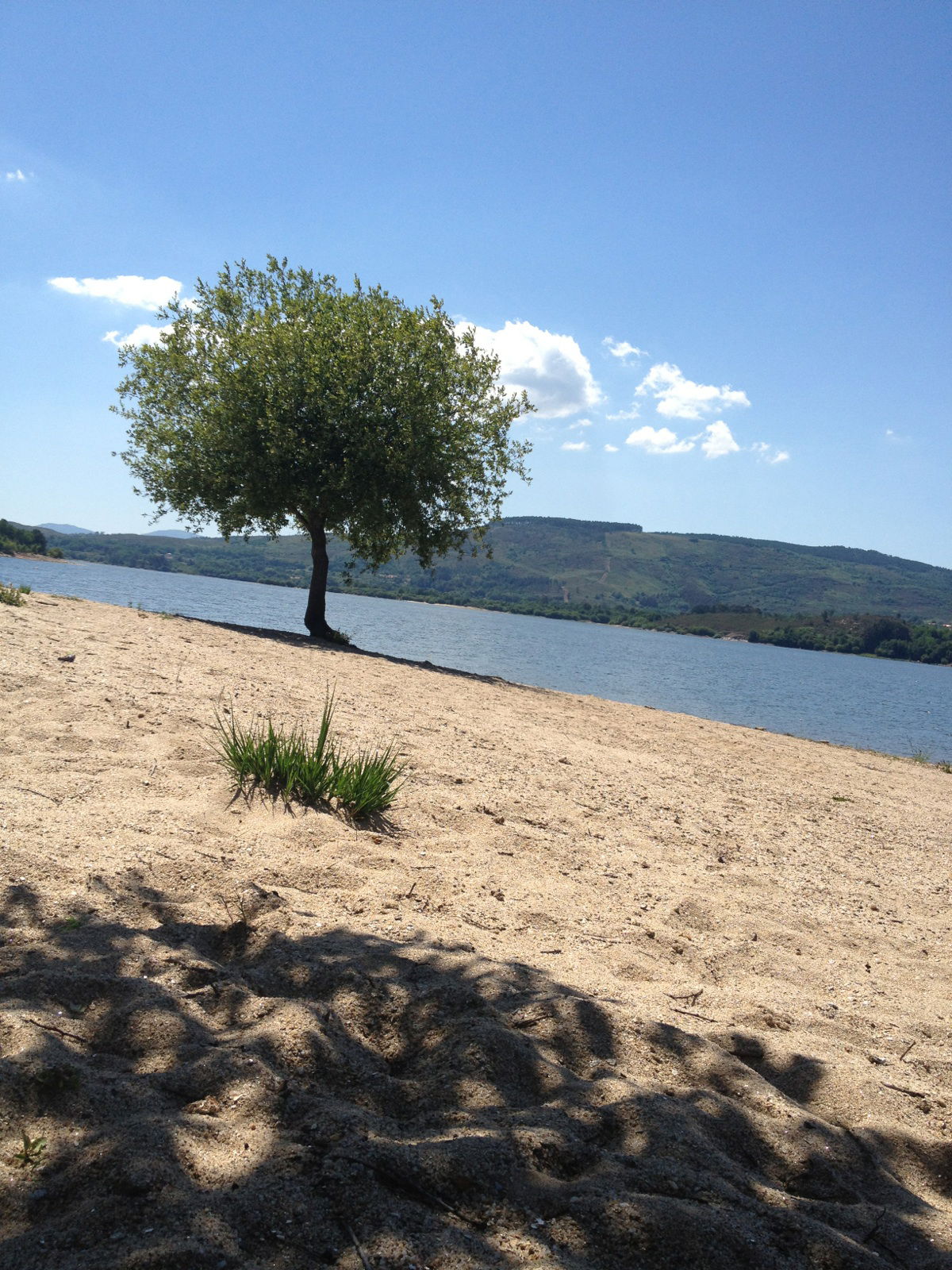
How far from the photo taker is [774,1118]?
2980mm

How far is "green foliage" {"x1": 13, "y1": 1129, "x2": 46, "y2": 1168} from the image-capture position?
6.94 ft

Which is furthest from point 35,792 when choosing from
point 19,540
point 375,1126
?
point 19,540

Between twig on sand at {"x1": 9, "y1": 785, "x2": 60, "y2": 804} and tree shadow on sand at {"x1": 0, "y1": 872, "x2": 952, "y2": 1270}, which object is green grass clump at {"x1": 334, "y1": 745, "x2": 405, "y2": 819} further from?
tree shadow on sand at {"x1": 0, "y1": 872, "x2": 952, "y2": 1270}

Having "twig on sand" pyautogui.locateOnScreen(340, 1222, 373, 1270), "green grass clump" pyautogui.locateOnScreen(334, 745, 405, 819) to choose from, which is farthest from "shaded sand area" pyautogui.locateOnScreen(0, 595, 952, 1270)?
"green grass clump" pyautogui.locateOnScreen(334, 745, 405, 819)

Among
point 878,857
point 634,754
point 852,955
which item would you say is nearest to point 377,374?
point 634,754

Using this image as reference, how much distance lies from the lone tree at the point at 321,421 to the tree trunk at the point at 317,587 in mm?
50

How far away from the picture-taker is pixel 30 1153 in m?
2.15

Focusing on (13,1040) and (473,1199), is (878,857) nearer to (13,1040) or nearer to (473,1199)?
(473,1199)

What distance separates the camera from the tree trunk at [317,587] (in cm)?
2158

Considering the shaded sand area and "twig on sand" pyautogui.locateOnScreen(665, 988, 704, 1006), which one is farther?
"twig on sand" pyautogui.locateOnScreen(665, 988, 704, 1006)

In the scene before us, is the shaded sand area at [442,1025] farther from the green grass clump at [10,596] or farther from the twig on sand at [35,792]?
the green grass clump at [10,596]

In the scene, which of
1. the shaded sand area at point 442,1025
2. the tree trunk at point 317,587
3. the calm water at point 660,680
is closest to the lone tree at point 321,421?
the tree trunk at point 317,587

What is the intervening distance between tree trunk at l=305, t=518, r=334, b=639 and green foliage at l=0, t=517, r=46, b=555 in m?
68.4

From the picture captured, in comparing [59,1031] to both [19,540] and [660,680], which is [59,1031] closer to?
[660,680]
